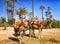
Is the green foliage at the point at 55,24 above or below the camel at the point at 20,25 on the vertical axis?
below

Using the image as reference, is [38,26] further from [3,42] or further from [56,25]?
[56,25]

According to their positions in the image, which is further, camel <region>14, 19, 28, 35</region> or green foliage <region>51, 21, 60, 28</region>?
green foliage <region>51, 21, 60, 28</region>

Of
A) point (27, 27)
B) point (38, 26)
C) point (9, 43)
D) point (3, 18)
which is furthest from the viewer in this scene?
point (3, 18)

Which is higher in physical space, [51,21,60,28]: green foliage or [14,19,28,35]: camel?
[14,19,28,35]: camel

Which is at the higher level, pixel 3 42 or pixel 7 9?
pixel 7 9

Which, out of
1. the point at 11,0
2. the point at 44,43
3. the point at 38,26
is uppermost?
the point at 11,0

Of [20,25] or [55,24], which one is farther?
[55,24]

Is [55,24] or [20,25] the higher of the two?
[20,25]

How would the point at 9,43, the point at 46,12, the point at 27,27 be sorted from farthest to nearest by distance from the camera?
the point at 46,12 < the point at 27,27 < the point at 9,43

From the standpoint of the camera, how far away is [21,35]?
13148 mm

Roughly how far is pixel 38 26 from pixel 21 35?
1526mm

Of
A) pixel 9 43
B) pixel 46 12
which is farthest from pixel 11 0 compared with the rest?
pixel 9 43

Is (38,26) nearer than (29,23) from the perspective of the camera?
No

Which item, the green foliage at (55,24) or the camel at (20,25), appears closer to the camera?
the camel at (20,25)
